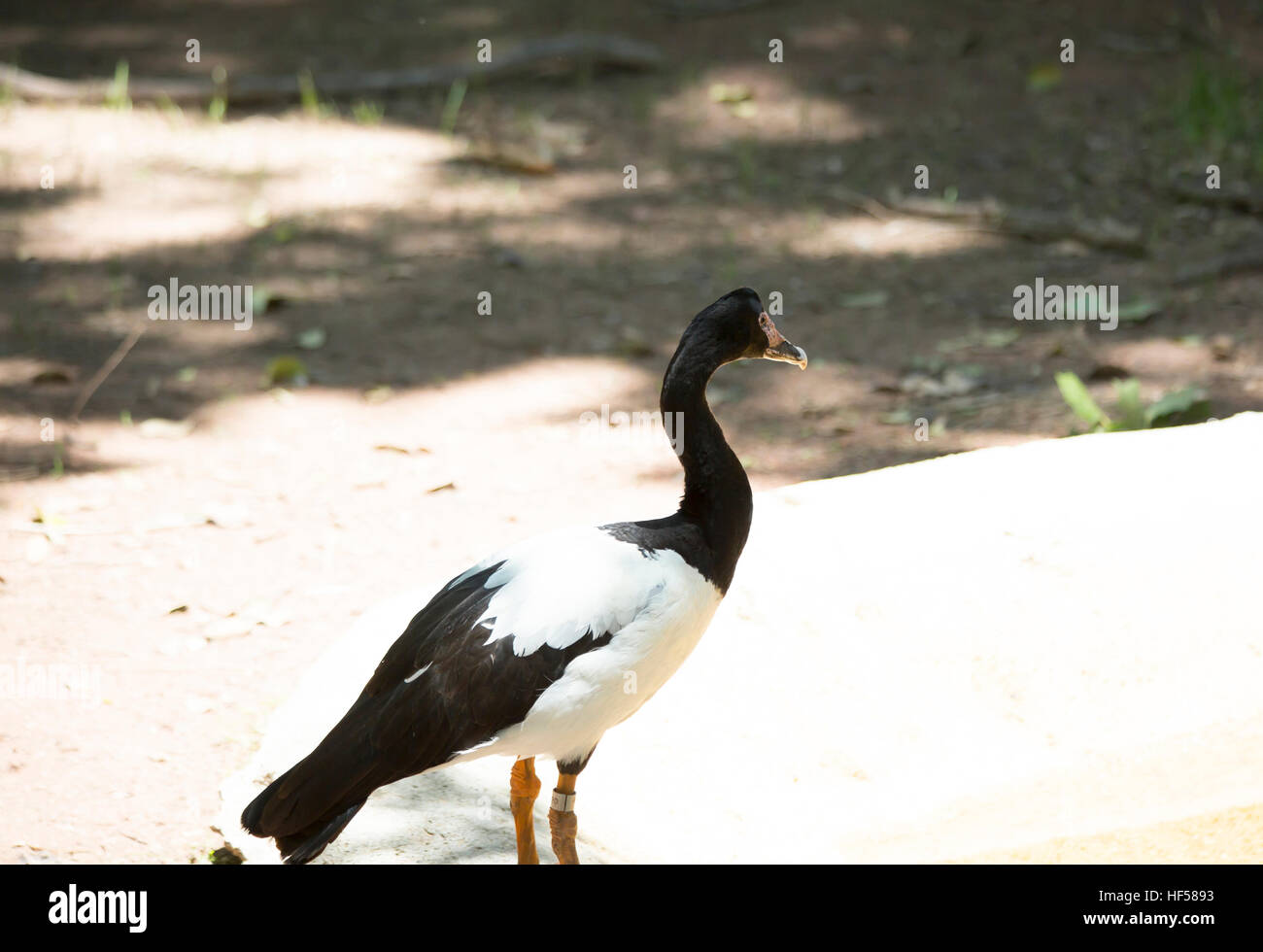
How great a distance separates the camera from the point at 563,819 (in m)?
2.99

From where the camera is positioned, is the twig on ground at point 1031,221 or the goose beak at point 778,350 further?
the twig on ground at point 1031,221

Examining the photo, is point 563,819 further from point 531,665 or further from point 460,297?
point 460,297

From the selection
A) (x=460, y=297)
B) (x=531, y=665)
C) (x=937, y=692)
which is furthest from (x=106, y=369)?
(x=937, y=692)

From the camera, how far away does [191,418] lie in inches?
228

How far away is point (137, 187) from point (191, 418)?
2.61 metres

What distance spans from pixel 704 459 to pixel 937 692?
0.86 m

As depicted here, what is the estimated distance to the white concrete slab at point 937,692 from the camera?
3158mm

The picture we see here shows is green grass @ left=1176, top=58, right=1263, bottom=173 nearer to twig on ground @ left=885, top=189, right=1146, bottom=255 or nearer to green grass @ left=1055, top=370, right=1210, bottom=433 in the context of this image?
twig on ground @ left=885, top=189, right=1146, bottom=255

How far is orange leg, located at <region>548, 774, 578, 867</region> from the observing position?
298 centimetres

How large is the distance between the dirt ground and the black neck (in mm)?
1005

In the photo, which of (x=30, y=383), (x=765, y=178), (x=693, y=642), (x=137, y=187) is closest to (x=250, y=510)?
(x=30, y=383)

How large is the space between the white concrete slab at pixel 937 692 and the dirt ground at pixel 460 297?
346mm

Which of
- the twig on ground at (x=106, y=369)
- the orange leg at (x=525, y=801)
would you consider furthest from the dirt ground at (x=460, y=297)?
the orange leg at (x=525, y=801)

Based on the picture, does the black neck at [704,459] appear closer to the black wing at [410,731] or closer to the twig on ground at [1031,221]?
the black wing at [410,731]
